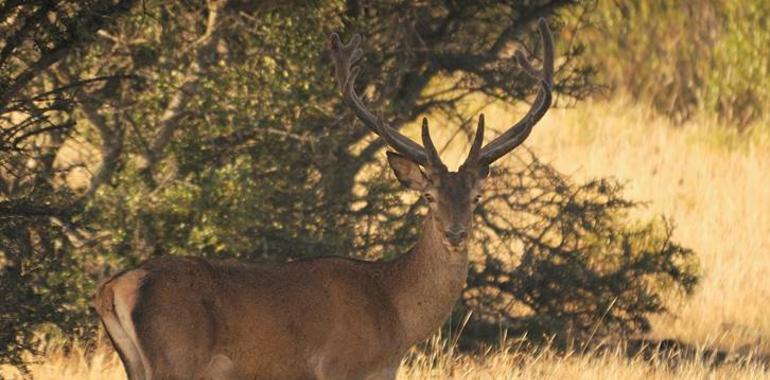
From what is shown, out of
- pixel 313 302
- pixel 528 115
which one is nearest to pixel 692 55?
pixel 528 115

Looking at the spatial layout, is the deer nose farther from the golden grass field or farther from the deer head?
the golden grass field

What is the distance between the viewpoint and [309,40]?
1233 cm

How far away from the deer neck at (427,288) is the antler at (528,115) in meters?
0.46

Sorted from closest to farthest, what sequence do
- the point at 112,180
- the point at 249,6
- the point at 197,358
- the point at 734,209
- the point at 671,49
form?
the point at 197,358, the point at 112,180, the point at 249,6, the point at 734,209, the point at 671,49

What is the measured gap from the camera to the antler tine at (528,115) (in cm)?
878

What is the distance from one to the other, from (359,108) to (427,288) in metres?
1.05

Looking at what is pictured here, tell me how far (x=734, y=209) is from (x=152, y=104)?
364 inches

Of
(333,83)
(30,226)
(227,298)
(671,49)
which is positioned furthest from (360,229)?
(671,49)

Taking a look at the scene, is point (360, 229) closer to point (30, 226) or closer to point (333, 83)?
point (333, 83)

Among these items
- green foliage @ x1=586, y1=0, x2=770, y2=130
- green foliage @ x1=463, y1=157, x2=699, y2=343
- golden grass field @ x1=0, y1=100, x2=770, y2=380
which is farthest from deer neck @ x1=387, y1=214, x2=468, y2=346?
green foliage @ x1=586, y1=0, x2=770, y2=130

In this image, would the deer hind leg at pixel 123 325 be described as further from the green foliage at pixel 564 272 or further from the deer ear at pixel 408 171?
the green foliage at pixel 564 272

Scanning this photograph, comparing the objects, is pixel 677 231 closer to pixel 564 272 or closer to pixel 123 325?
pixel 564 272

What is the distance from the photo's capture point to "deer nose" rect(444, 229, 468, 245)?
8383mm

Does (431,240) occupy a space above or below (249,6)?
below
